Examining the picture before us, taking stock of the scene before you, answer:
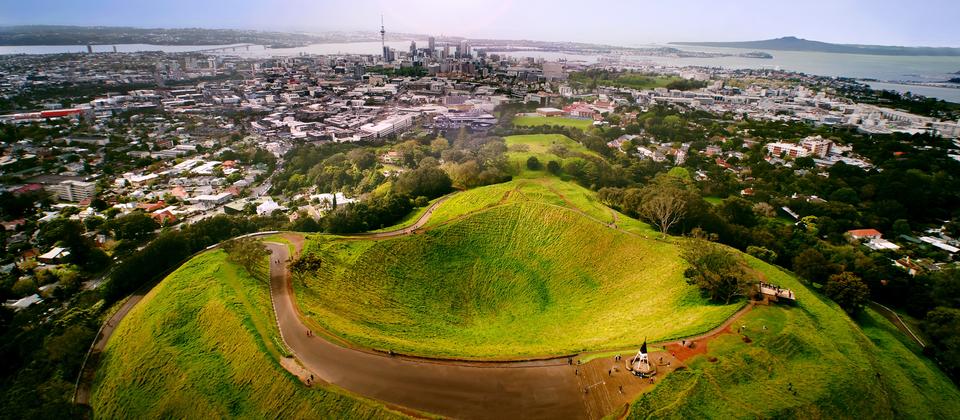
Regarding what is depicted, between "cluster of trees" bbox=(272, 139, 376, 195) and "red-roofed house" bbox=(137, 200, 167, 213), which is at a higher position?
"cluster of trees" bbox=(272, 139, 376, 195)

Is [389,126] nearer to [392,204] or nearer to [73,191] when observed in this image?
[392,204]

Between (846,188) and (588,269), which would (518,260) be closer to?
(588,269)

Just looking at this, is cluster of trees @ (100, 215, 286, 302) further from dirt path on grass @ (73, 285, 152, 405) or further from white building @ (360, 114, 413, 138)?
white building @ (360, 114, 413, 138)

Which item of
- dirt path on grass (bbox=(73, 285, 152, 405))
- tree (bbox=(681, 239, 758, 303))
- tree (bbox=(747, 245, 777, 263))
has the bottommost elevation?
dirt path on grass (bbox=(73, 285, 152, 405))

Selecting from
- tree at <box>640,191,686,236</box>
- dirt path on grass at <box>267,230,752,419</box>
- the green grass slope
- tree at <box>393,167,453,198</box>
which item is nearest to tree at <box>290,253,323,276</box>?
dirt path on grass at <box>267,230,752,419</box>

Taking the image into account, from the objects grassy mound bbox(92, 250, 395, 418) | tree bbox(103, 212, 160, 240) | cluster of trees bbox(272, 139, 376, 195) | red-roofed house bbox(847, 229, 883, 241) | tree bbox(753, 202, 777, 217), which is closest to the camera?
grassy mound bbox(92, 250, 395, 418)

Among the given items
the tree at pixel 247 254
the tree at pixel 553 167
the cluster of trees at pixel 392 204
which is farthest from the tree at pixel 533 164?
the tree at pixel 247 254
